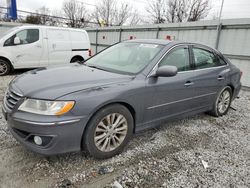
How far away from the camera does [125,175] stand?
→ 2.31 m

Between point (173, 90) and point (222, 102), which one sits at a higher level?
point (173, 90)

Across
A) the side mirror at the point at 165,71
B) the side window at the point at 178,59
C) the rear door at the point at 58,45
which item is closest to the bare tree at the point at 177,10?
the rear door at the point at 58,45

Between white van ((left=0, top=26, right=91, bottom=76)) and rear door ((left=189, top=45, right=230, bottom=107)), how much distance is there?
567 cm

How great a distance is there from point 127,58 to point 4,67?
18.7ft

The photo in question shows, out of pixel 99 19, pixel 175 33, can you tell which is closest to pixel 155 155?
pixel 175 33

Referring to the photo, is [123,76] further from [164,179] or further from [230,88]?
[230,88]

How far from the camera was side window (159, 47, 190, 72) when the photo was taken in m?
3.06

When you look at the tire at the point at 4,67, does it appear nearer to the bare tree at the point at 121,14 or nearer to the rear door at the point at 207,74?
the rear door at the point at 207,74

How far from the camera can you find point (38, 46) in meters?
7.30

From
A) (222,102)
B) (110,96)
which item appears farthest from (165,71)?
(222,102)

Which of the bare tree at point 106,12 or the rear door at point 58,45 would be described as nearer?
the rear door at point 58,45

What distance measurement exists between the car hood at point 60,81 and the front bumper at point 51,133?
0.29 meters

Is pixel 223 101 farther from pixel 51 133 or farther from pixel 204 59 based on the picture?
pixel 51 133

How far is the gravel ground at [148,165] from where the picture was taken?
220 cm
